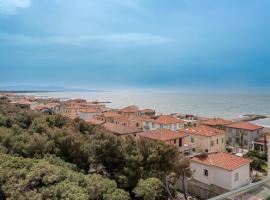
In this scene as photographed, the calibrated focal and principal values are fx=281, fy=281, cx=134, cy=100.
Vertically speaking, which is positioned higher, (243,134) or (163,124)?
(163,124)

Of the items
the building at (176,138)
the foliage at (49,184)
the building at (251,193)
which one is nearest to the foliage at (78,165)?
the foliage at (49,184)

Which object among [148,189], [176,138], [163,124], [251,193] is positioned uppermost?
[251,193]

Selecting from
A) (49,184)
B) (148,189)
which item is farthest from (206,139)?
(49,184)

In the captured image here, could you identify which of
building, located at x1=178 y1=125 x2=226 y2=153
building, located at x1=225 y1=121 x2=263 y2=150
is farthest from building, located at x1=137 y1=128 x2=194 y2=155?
building, located at x1=225 y1=121 x2=263 y2=150

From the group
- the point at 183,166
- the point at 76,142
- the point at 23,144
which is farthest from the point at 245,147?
the point at 23,144

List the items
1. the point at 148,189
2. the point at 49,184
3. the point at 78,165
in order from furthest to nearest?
the point at 78,165 → the point at 148,189 → the point at 49,184

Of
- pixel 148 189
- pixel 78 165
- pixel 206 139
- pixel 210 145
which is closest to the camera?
pixel 148 189

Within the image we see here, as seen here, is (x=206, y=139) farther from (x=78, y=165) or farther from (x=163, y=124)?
(x=78, y=165)
